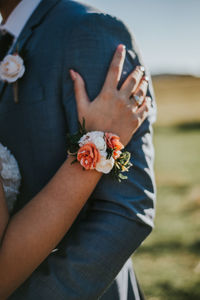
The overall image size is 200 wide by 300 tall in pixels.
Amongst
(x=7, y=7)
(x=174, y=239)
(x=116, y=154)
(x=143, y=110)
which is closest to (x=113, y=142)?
(x=116, y=154)

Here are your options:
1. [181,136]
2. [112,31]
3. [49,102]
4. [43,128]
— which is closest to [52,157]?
[43,128]

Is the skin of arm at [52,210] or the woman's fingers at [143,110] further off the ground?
the woman's fingers at [143,110]

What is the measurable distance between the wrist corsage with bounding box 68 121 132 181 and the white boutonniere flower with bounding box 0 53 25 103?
16.1 inches

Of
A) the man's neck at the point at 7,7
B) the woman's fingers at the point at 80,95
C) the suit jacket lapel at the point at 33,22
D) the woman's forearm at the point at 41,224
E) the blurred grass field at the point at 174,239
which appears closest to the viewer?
the woman's forearm at the point at 41,224

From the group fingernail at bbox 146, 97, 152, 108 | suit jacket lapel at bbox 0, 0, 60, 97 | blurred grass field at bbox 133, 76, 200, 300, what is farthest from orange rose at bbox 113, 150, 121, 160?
blurred grass field at bbox 133, 76, 200, 300

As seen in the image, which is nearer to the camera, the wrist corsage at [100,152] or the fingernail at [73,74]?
the wrist corsage at [100,152]

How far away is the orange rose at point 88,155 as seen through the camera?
4.80 ft

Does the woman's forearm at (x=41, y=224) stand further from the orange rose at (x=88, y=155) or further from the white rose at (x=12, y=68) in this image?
the white rose at (x=12, y=68)

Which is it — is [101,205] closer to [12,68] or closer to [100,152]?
[100,152]

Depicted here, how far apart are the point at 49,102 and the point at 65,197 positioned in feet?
1.49

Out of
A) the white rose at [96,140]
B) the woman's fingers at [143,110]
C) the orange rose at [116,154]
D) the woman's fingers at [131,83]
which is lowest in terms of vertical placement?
the orange rose at [116,154]

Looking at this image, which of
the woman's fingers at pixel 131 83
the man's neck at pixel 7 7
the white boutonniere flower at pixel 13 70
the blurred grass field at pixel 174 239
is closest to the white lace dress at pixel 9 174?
the white boutonniere flower at pixel 13 70

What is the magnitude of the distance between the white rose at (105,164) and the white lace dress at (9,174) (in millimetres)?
488

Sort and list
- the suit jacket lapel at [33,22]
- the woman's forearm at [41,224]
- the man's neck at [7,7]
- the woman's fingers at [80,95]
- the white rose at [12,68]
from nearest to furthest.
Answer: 1. the woman's forearm at [41,224]
2. the woman's fingers at [80,95]
3. the white rose at [12,68]
4. the suit jacket lapel at [33,22]
5. the man's neck at [7,7]
